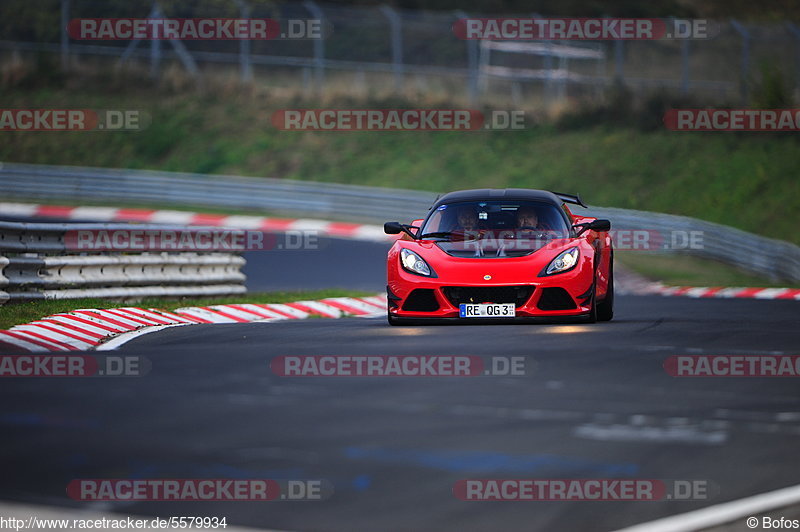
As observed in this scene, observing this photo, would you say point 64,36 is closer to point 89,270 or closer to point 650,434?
point 89,270

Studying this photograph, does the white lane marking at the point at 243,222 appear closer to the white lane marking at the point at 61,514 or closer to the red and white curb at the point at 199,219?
the red and white curb at the point at 199,219

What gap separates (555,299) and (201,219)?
75.4 feet

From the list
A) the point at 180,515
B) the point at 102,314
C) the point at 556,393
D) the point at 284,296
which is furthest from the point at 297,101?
the point at 180,515

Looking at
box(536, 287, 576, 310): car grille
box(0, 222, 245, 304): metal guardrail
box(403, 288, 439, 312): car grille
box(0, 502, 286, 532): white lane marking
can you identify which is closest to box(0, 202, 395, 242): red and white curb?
box(0, 222, 245, 304): metal guardrail

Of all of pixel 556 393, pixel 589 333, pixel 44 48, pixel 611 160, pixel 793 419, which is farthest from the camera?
pixel 44 48

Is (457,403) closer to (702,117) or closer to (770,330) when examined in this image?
(770,330)

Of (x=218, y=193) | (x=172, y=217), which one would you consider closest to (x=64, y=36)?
(x=218, y=193)

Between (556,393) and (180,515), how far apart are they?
3722 mm

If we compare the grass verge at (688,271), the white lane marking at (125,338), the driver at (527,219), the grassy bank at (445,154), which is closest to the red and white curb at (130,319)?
the white lane marking at (125,338)

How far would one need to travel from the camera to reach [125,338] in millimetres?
11805

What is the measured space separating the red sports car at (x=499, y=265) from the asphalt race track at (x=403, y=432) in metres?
1.84

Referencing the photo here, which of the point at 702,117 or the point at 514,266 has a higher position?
the point at 702,117

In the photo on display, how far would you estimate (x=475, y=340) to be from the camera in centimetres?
1159

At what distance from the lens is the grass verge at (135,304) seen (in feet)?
A: 43.9
